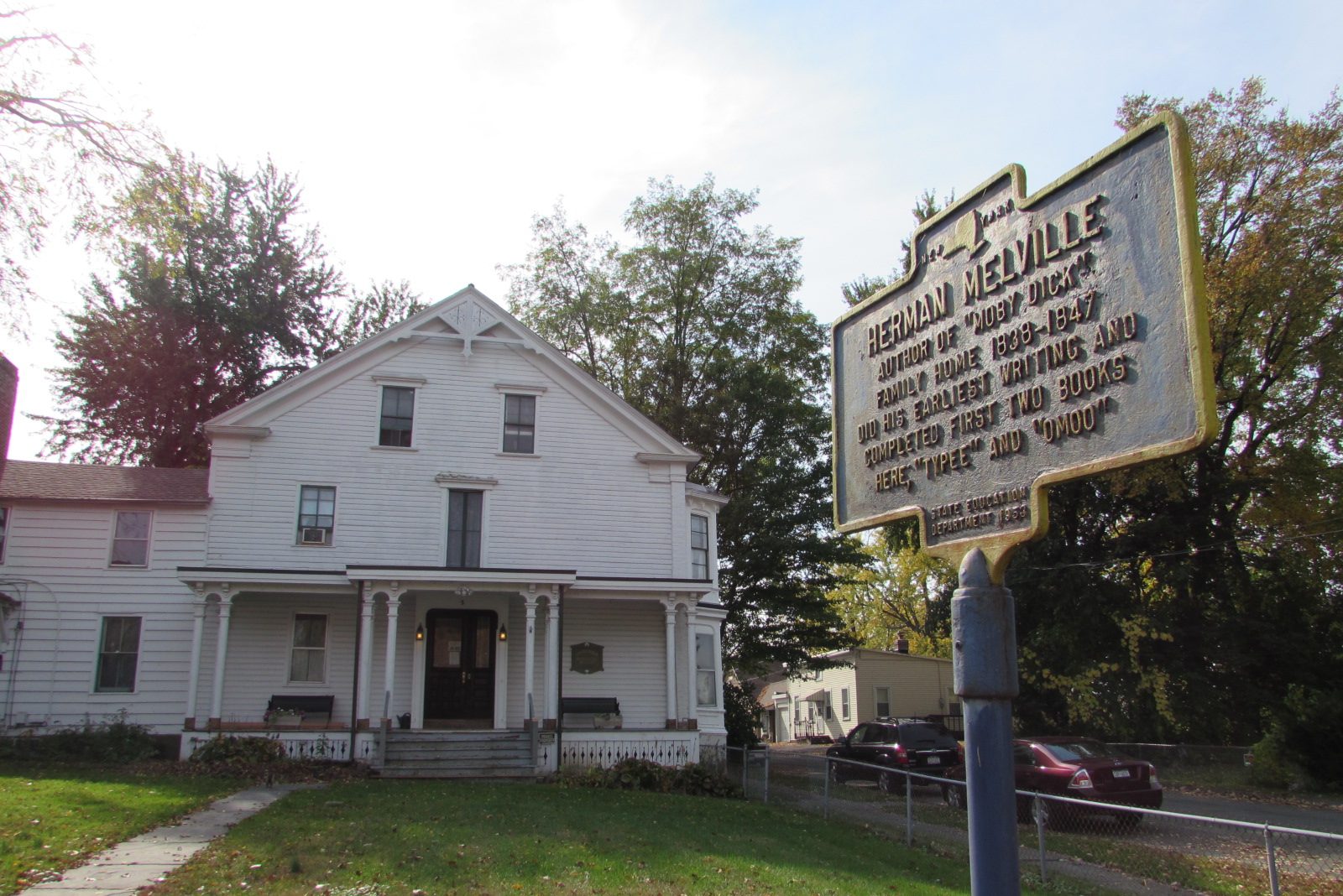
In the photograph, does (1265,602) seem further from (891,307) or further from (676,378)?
(891,307)

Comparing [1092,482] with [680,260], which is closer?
[1092,482]

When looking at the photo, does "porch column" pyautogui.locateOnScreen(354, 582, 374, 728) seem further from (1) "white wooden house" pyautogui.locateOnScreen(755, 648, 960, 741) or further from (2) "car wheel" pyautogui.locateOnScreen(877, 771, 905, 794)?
(1) "white wooden house" pyautogui.locateOnScreen(755, 648, 960, 741)

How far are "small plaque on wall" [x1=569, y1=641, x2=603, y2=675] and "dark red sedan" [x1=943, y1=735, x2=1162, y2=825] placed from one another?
32.8 ft

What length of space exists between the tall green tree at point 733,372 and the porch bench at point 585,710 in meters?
11.8

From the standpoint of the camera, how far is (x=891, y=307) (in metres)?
5.86

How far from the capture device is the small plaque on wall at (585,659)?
2352 cm

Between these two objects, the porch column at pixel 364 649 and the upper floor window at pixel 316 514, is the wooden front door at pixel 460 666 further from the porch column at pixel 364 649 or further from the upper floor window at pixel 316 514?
the upper floor window at pixel 316 514

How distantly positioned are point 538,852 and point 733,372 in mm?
27876

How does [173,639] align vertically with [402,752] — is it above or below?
above

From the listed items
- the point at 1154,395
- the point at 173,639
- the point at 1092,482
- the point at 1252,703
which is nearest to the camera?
the point at 1154,395

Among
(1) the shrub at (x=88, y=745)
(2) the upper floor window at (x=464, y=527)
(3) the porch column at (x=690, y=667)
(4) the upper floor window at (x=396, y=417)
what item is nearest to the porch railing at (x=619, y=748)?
(3) the porch column at (x=690, y=667)

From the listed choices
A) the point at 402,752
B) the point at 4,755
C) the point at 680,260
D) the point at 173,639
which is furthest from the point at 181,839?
the point at 680,260

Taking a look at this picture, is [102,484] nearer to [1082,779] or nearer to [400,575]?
[400,575]

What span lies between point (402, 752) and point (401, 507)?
600cm
